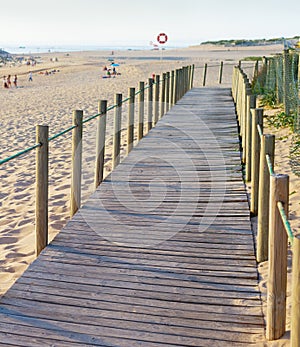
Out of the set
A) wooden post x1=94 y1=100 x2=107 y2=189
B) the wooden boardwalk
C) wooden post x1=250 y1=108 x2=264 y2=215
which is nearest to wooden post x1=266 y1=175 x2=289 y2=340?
the wooden boardwalk

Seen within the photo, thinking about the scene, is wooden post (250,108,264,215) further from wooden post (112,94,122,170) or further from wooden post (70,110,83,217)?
wooden post (112,94,122,170)

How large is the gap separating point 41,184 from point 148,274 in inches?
48.4

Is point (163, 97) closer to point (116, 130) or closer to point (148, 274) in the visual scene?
point (116, 130)

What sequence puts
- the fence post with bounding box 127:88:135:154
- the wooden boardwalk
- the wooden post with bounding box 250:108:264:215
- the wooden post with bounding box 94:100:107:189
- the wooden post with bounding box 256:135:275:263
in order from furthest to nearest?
the fence post with bounding box 127:88:135:154, the wooden post with bounding box 94:100:107:189, the wooden post with bounding box 250:108:264:215, the wooden post with bounding box 256:135:275:263, the wooden boardwalk

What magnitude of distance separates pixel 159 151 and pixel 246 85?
71.0 inches

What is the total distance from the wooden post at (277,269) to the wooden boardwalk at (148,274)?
152mm

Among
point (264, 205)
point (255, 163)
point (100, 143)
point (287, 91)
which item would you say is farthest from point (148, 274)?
point (287, 91)

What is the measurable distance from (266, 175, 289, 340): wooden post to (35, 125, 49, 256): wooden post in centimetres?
212

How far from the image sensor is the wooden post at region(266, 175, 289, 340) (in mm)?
3137

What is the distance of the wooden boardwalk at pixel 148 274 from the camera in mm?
3320

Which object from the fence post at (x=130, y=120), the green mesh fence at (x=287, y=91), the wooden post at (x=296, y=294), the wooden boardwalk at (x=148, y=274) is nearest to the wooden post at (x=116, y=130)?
→ the wooden boardwalk at (x=148, y=274)

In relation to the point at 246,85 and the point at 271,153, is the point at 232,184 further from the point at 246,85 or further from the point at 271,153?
the point at 246,85

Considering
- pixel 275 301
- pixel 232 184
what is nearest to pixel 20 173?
pixel 232 184

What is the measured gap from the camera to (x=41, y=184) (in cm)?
463
